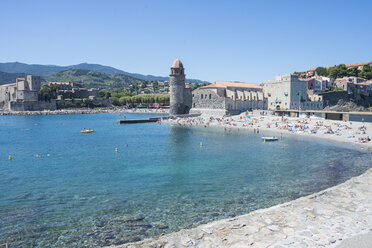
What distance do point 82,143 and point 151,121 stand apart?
81.3 feet

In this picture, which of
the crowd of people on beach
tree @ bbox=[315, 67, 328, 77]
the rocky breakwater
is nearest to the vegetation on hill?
tree @ bbox=[315, 67, 328, 77]

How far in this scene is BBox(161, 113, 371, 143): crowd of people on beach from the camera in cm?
3296

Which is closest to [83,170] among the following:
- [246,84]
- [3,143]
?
[3,143]

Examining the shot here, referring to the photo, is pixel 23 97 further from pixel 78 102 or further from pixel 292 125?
pixel 292 125

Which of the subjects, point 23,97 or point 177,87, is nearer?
point 177,87

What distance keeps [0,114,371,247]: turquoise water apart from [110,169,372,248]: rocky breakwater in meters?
1.77

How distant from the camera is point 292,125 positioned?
132 ft

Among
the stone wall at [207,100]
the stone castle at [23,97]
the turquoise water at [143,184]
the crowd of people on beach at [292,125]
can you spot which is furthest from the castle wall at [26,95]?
the turquoise water at [143,184]

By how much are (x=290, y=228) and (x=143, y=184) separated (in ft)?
28.6

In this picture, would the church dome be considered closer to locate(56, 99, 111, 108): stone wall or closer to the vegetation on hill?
the vegetation on hill

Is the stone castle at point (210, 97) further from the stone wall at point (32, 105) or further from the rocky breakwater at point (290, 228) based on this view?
the stone wall at point (32, 105)

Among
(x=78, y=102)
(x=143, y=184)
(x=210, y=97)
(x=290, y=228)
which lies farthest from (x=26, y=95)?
(x=290, y=228)

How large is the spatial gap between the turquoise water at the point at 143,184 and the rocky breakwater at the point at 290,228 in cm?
177

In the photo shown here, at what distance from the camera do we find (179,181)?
15719mm
